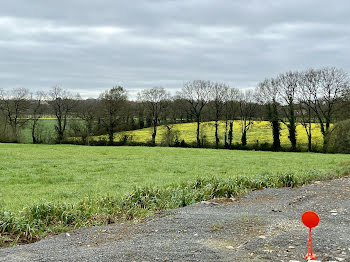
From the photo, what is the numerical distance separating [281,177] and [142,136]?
45.6 m

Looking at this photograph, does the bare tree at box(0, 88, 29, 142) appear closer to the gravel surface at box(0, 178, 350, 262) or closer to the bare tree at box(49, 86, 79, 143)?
the bare tree at box(49, 86, 79, 143)

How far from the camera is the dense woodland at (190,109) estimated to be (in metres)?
47.9

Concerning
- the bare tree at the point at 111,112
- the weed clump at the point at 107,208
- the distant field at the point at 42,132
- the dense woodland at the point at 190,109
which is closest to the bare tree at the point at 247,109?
the dense woodland at the point at 190,109

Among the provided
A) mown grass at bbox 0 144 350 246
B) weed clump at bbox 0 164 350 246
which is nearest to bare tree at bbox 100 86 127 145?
mown grass at bbox 0 144 350 246

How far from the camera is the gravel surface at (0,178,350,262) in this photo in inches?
206

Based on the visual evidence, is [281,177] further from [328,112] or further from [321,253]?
[328,112]

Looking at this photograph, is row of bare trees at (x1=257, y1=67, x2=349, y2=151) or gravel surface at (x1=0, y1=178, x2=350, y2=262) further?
row of bare trees at (x1=257, y1=67, x2=349, y2=151)

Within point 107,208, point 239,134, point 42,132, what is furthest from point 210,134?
point 107,208

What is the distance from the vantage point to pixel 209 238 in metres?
6.11

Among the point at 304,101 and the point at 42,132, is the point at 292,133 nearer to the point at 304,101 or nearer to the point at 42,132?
the point at 304,101

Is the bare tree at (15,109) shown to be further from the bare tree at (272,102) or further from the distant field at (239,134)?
the bare tree at (272,102)

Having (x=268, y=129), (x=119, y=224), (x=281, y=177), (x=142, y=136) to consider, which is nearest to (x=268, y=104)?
(x=268, y=129)

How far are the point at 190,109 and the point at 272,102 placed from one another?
1411 centimetres

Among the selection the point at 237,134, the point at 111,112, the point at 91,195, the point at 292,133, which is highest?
the point at 111,112
